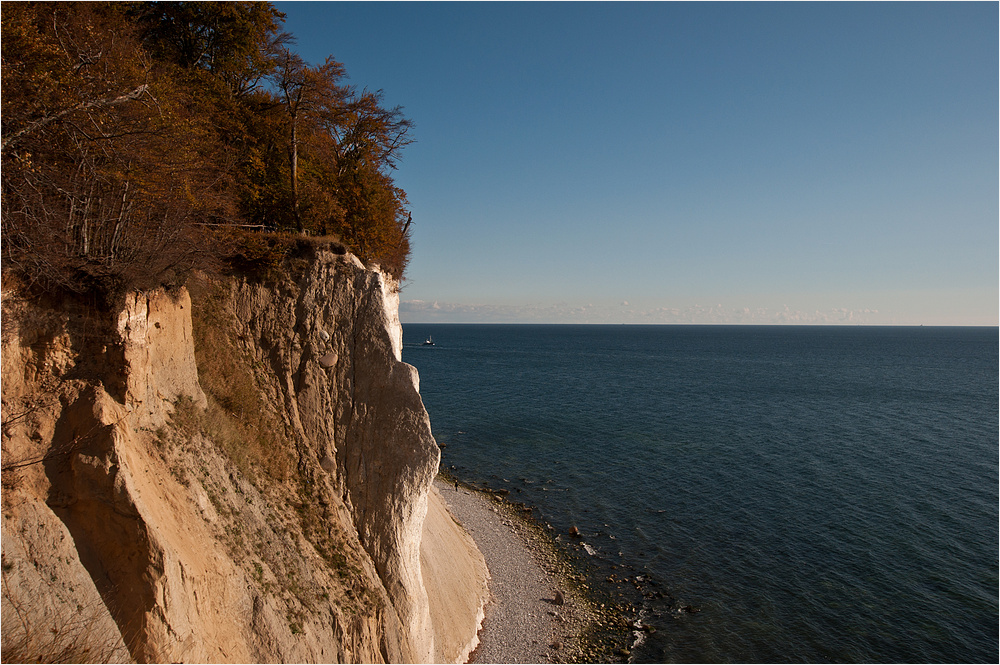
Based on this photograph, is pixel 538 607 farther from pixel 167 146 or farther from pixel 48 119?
pixel 48 119

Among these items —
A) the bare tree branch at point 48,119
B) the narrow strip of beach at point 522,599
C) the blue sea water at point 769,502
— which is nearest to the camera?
the bare tree branch at point 48,119

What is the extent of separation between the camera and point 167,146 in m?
13.5

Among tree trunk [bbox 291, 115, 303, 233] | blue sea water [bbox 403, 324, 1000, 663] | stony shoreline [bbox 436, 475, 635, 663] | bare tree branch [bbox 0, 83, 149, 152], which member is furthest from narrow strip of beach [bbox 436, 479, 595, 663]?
bare tree branch [bbox 0, 83, 149, 152]

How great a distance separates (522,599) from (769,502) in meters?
21.0

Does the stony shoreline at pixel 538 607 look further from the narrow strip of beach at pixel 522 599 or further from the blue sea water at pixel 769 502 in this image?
the blue sea water at pixel 769 502

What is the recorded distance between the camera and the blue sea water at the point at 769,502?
920 inches

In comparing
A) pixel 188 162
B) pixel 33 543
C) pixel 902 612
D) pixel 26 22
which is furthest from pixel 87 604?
pixel 902 612

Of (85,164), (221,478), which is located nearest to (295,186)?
(85,164)

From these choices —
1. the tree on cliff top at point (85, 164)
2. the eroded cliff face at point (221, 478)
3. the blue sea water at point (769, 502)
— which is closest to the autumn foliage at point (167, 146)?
the tree on cliff top at point (85, 164)

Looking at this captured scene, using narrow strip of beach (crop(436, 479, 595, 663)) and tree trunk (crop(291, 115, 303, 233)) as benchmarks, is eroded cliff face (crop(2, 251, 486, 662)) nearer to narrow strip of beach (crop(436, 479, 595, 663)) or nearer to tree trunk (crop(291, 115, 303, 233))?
narrow strip of beach (crop(436, 479, 595, 663))

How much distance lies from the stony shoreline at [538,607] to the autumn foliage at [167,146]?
16.8 meters

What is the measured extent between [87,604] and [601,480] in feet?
113

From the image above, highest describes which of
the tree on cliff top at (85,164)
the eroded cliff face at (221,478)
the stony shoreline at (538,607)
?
the tree on cliff top at (85,164)

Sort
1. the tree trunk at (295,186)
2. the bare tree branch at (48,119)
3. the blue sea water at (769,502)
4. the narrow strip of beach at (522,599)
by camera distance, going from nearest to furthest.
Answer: the bare tree branch at (48,119), the tree trunk at (295,186), the narrow strip of beach at (522,599), the blue sea water at (769,502)
